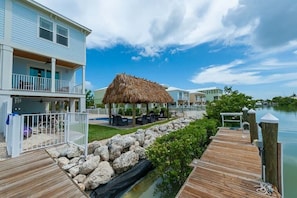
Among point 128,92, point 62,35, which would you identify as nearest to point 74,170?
point 128,92

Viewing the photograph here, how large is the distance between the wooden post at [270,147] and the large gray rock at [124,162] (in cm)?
409

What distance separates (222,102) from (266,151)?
29.0 ft

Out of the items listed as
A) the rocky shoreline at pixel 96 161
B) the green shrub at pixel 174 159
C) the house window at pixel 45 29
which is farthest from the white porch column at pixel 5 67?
the green shrub at pixel 174 159

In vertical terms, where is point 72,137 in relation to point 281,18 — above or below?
below

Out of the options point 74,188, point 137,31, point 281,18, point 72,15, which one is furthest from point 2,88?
point 281,18

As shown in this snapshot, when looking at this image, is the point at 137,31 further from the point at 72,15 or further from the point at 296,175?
the point at 296,175

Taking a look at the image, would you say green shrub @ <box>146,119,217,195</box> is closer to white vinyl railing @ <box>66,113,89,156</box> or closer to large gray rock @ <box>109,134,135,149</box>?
large gray rock @ <box>109,134,135,149</box>

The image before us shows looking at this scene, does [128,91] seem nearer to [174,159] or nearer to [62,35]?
[62,35]

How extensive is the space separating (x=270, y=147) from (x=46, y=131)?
674 cm

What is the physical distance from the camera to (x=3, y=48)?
842 cm

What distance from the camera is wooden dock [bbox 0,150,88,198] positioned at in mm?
2936

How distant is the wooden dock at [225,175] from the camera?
2.81 meters

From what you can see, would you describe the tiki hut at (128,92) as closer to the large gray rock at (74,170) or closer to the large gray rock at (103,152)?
the large gray rock at (103,152)

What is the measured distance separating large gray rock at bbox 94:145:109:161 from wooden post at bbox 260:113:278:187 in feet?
15.9
